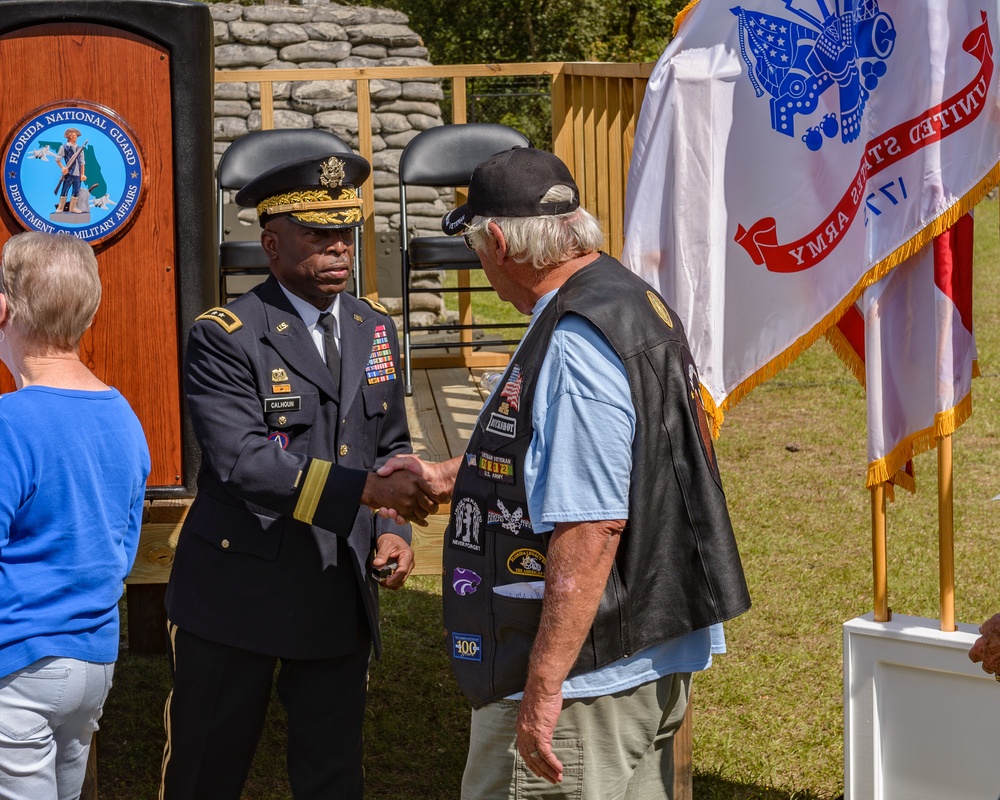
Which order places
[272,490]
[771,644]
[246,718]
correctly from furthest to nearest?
[771,644]
[246,718]
[272,490]

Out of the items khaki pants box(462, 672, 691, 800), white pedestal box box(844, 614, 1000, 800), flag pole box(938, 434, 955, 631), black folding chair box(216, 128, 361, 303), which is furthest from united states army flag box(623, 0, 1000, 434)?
black folding chair box(216, 128, 361, 303)

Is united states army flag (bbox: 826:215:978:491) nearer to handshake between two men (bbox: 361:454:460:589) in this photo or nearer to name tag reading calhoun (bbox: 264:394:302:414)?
handshake between two men (bbox: 361:454:460:589)

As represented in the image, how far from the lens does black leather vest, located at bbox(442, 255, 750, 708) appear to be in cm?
229

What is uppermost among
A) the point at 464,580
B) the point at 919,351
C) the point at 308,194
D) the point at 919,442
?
the point at 308,194

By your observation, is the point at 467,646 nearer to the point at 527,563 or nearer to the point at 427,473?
the point at 527,563

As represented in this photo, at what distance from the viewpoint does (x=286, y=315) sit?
304cm

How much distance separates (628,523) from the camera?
90.1 inches

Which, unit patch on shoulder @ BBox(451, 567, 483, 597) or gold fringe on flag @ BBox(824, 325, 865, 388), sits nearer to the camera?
unit patch on shoulder @ BBox(451, 567, 483, 597)

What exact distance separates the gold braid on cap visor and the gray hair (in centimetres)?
73

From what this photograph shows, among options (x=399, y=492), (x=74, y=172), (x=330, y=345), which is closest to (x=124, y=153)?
(x=74, y=172)

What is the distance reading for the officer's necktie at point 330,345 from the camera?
3.09 meters

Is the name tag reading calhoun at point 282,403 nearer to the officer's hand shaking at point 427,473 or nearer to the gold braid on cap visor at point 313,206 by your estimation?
the officer's hand shaking at point 427,473

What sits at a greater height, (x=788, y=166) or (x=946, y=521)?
(x=788, y=166)

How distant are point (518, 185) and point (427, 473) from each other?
84 cm
